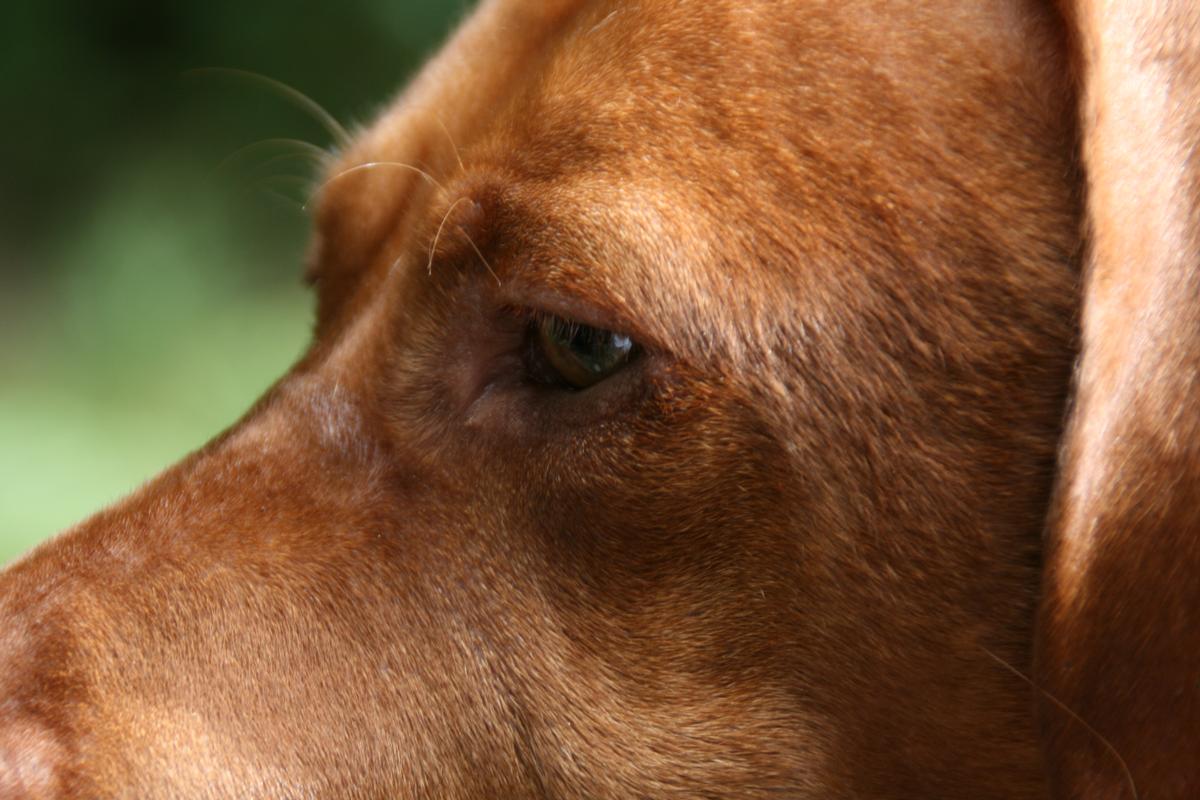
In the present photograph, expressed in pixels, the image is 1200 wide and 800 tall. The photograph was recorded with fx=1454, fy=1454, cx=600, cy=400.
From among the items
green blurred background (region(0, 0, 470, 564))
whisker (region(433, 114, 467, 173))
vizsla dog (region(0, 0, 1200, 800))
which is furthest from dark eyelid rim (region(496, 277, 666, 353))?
green blurred background (region(0, 0, 470, 564))

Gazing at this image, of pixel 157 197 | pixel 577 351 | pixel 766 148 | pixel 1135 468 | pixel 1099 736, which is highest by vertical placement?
pixel 766 148

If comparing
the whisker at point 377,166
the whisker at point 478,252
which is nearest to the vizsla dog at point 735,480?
the whisker at point 478,252

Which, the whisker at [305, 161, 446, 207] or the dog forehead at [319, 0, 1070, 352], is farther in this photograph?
the whisker at [305, 161, 446, 207]

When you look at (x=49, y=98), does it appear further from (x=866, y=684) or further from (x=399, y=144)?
(x=866, y=684)

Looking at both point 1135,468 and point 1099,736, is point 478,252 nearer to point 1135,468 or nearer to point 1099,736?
point 1135,468

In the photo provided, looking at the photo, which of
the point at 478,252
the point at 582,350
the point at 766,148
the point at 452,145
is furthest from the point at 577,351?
the point at 452,145

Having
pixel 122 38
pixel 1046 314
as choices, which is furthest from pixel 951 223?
pixel 122 38

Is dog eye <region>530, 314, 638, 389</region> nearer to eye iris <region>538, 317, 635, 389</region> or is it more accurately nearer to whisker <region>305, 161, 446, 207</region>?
eye iris <region>538, 317, 635, 389</region>

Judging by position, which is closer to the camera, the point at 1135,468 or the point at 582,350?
the point at 1135,468

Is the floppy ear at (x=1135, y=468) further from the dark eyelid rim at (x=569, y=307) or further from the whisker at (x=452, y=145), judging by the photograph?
the whisker at (x=452, y=145)
